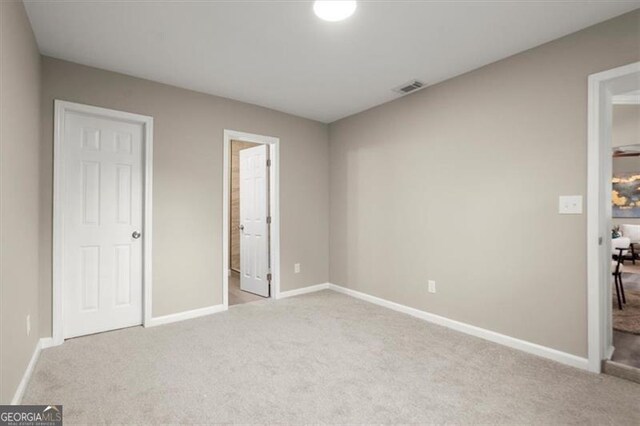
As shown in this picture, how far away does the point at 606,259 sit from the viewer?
7.68 ft

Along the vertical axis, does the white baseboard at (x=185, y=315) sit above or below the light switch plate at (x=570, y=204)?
below

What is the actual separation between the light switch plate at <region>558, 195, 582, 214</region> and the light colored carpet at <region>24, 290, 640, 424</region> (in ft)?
3.79

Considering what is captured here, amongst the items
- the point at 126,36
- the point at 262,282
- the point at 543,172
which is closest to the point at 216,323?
the point at 262,282

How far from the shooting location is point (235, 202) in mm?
5719

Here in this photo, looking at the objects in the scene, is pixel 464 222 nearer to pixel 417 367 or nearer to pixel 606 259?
pixel 606 259

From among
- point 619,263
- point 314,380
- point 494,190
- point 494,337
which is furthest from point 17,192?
point 619,263

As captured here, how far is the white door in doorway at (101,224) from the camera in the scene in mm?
2770

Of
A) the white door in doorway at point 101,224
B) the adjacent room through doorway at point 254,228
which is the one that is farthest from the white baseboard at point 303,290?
the white door in doorway at point 101,224

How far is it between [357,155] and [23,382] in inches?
148

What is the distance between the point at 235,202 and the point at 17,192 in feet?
12.7

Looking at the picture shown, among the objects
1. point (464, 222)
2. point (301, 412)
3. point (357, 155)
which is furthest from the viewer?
point (357, 155)

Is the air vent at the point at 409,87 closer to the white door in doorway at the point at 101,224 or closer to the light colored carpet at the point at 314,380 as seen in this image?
the light colored carpet at the point at 314,380

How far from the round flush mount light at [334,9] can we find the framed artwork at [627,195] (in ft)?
23.2

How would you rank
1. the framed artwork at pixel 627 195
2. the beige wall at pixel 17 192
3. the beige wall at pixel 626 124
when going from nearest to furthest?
the beige wall at pixel 17 192, the beige wall at pixel 626 124, the framed artwork at pixel 627 195
